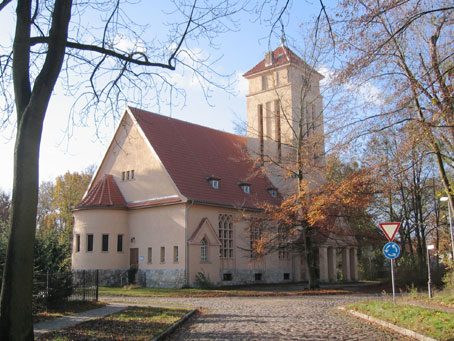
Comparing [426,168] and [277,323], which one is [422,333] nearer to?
[277,323]

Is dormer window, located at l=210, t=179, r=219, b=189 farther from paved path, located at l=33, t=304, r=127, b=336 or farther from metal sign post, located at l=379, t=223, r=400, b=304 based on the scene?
metal sign post, located at l=379, t=223, r=400, b=304

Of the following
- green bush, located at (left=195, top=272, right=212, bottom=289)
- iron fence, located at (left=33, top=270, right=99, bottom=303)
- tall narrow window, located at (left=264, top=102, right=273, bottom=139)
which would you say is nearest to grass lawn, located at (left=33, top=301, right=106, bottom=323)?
iron fence, located at (left=33, top=270, right=99, bottom=303)

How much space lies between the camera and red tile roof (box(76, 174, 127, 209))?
3359cm

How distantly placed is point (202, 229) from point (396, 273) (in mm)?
12535

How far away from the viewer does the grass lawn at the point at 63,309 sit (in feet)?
46.9

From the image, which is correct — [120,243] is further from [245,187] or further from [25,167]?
[25,167]

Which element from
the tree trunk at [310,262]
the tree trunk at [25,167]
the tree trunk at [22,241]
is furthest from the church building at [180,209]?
the tree trunk at [22,241]

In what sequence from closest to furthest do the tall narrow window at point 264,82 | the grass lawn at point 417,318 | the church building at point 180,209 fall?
the grass lawn at point 417,318
the church building at point 180,209
the tall narrow window at point 264,82

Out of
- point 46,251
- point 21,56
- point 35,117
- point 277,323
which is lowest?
point 277,323

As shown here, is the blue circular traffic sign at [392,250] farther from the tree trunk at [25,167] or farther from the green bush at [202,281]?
the green bush at [202,281]

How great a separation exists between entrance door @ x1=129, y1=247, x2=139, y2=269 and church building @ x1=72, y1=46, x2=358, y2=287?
70 mm

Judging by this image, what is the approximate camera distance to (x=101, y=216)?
3341 centimetres

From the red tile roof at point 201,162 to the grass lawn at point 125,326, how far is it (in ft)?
51.6

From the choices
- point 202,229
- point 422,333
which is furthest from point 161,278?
point 422,333
